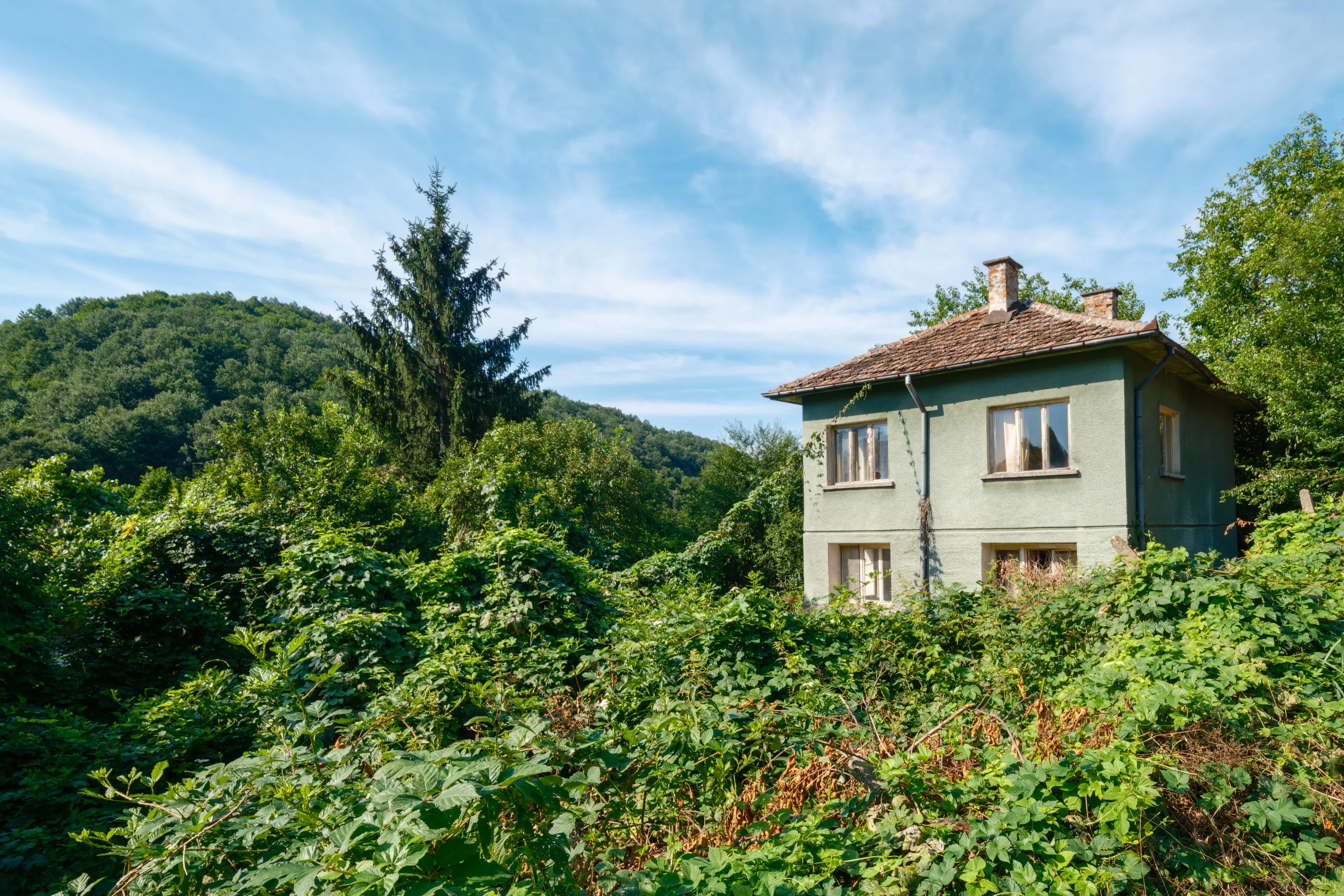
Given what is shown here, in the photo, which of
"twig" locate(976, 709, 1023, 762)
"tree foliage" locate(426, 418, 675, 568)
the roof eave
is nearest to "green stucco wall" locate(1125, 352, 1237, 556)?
the roof eave

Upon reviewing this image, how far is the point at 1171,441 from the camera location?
13.3 m

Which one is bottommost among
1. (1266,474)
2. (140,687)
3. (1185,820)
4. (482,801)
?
(140,687)

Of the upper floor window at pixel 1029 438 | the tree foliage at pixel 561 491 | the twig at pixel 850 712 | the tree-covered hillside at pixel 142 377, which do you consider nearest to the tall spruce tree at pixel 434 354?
the tree foliage at pixel 561 491

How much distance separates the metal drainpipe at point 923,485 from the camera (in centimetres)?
1324

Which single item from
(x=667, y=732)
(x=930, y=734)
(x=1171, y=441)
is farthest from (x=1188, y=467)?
(x=667, y=732)

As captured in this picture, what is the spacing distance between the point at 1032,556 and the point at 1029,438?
7.12 ft

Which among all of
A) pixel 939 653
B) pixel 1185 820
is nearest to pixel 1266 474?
pixel 939 653

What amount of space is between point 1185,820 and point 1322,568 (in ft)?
15.2

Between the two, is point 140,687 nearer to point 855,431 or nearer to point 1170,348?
point 855,431

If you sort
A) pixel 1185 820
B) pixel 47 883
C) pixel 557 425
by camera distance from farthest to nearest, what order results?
pixel 557 425 → pixel 47 883 → pixel 1185 820

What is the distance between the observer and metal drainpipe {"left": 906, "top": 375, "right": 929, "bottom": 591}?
13.2 metres

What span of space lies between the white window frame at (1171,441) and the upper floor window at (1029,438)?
2390 millimetres

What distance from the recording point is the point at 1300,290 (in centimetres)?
1788

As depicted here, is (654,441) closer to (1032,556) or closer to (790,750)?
(1032,556)
